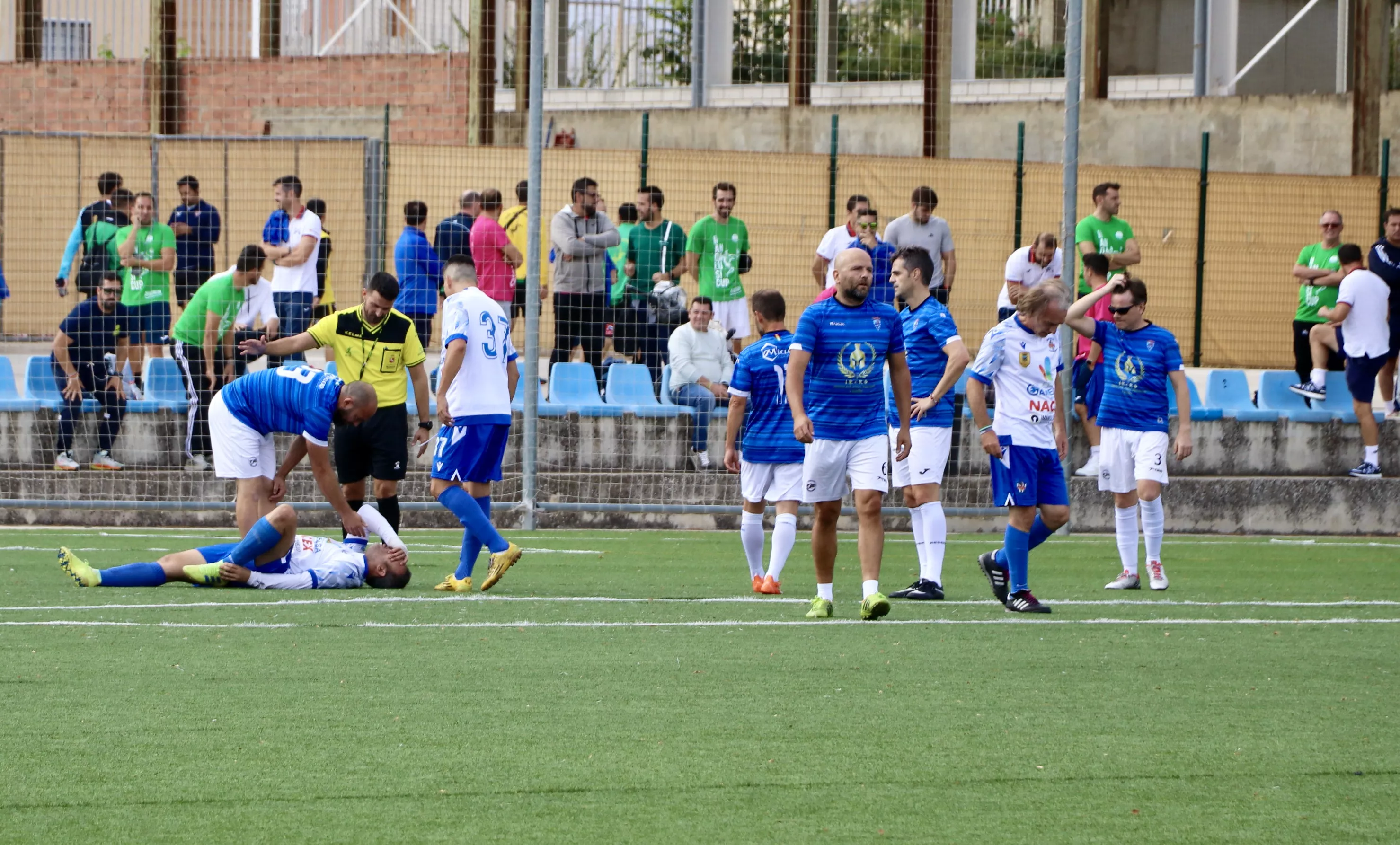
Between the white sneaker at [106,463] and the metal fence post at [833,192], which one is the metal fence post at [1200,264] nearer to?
the metal fence post at [833,192]

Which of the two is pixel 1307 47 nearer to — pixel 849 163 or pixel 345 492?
pixel 849 163

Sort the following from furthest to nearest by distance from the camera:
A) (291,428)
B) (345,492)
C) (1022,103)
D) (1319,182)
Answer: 1. (1022,103)
2. (1319,182)
3. (345,492)
4. (291,428)

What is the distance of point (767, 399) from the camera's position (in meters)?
10.3

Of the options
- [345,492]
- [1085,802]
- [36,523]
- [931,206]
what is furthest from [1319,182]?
[1085,802]

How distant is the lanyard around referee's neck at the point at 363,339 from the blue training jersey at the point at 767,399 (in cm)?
246

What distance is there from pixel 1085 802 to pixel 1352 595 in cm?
601

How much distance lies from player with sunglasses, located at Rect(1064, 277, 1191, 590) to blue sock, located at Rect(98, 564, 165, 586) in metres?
5.83

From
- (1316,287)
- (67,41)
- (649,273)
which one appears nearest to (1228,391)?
(1316,287)

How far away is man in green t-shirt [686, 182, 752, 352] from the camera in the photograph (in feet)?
51.0

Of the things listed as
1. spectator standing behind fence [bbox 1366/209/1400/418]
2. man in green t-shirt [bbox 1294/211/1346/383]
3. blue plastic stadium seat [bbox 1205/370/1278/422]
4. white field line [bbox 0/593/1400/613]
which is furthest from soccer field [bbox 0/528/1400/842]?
man in green t-shirt [bbox 1294/211/1346/383]

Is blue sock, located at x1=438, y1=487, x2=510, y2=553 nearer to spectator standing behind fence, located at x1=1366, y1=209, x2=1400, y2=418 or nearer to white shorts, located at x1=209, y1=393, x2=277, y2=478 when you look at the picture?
white shorts, located at x1=209, y1=393, x2=277, y2=478

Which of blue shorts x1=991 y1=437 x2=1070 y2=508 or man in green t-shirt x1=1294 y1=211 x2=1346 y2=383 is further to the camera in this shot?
man in green t-shirt x1=1294 y1=211 x2=1346 y2=383

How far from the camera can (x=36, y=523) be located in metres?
13.8

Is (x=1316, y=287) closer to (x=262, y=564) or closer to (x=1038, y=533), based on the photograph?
(x=1038, y=533)
